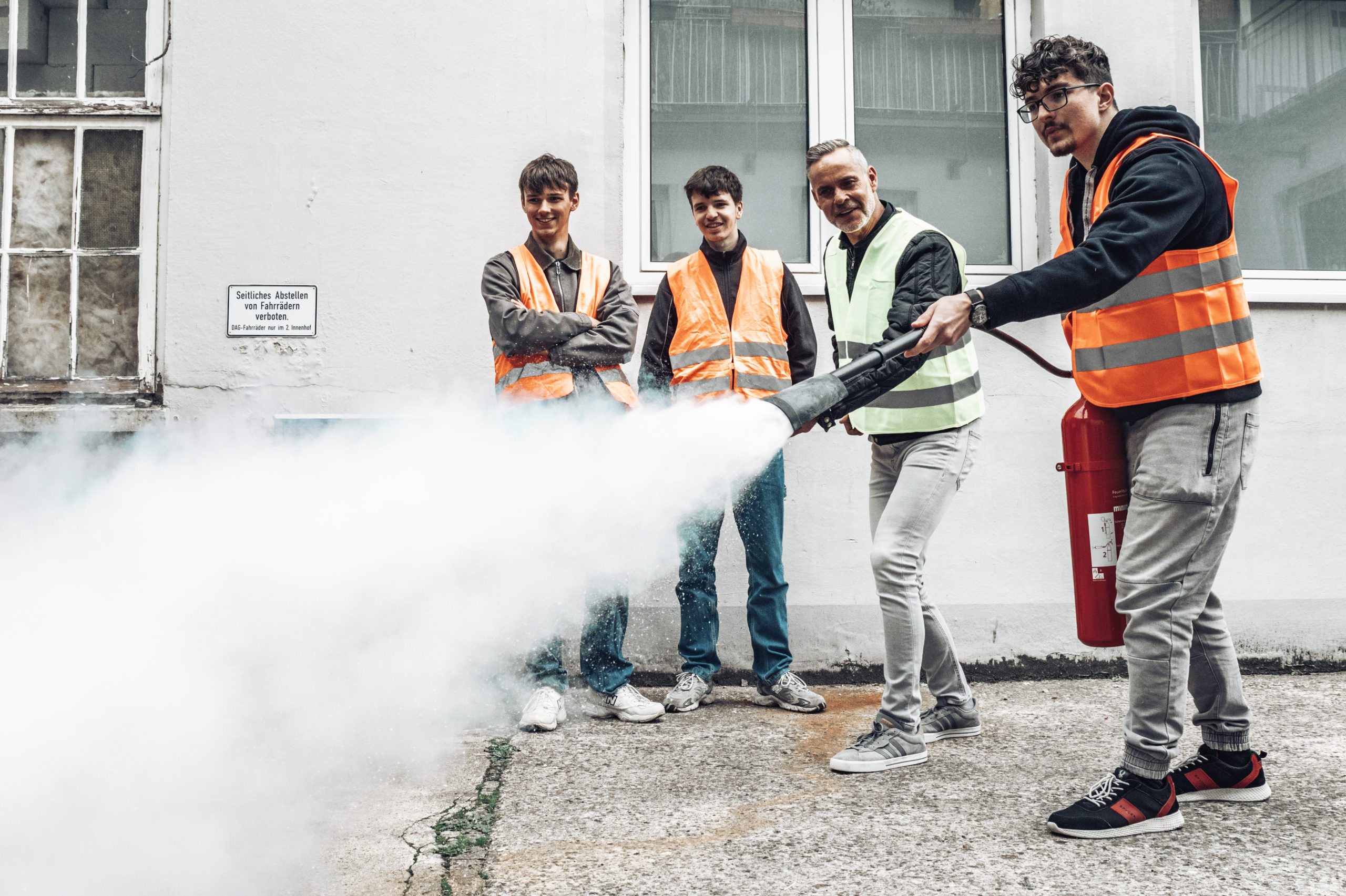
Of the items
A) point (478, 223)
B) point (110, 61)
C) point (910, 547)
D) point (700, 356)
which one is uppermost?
point (110, 61)

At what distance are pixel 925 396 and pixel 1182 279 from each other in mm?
929

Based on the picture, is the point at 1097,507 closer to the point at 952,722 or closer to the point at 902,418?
the point at 902,418

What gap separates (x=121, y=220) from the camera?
4715 mm

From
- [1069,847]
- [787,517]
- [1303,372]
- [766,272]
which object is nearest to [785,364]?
[766,272]

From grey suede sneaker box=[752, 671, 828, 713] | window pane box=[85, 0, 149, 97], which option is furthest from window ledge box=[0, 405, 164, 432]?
grey suede sneaker box=[752, 671, 828, 713]

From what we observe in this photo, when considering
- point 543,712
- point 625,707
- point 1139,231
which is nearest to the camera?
point 1139,231

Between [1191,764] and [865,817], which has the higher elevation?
[1191,764]

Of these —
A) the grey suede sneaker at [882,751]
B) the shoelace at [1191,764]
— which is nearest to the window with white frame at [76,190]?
the grey suede sneaker at [882,751]

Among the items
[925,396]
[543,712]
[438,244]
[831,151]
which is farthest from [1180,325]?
[438,244]

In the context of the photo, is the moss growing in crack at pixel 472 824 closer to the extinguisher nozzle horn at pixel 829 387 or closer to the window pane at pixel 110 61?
the extinguisher nozzle horn at pixel 829 387

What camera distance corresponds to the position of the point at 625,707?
3857 millimetres

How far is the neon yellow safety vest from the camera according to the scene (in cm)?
329

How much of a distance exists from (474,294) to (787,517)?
1.80m

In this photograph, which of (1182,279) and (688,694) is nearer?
(1182,279)
